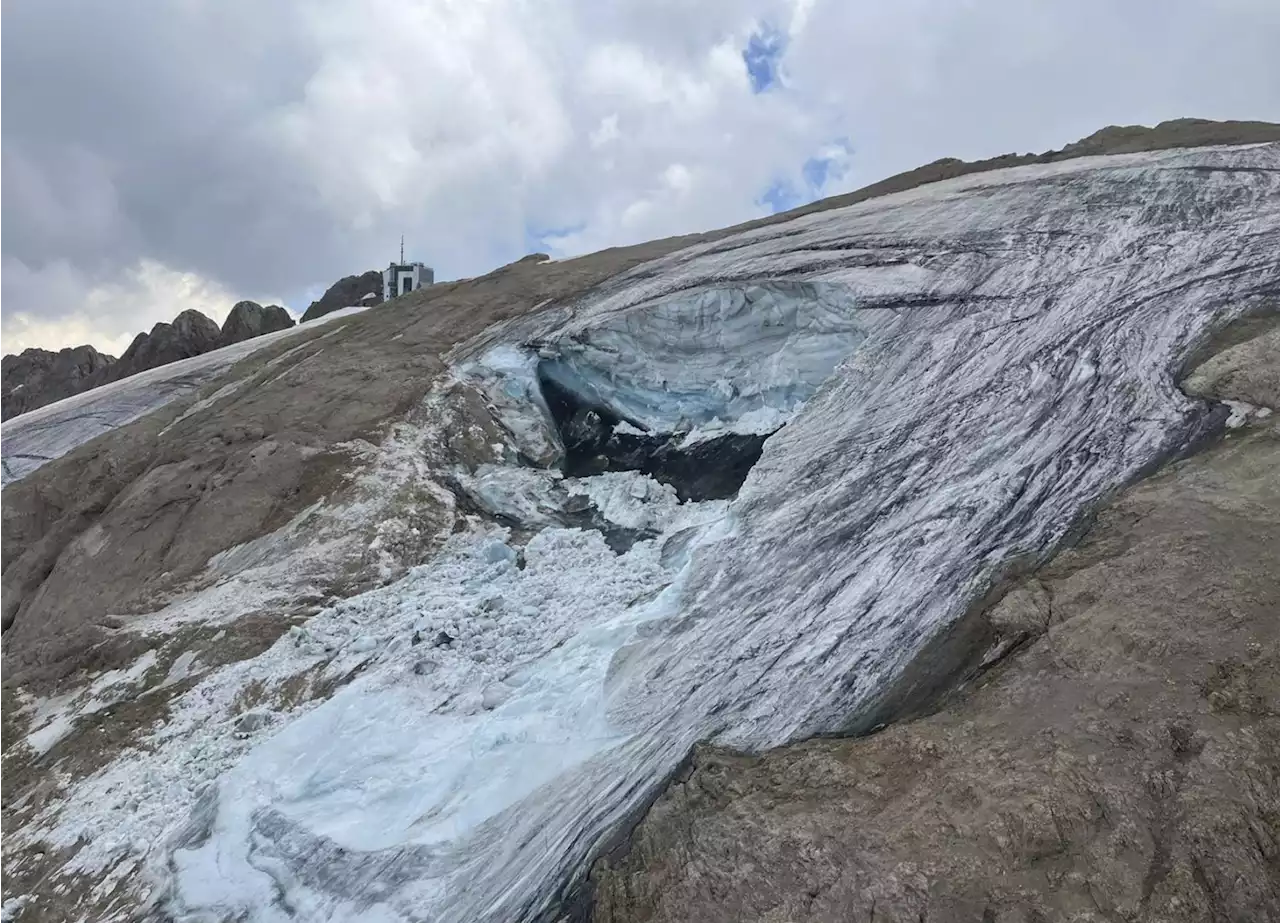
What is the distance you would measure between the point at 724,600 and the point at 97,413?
25885 mm

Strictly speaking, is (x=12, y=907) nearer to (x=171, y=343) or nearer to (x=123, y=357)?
(x=171, y=343)

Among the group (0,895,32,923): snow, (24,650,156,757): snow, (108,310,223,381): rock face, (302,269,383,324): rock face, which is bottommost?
(0,895,32,923): snow

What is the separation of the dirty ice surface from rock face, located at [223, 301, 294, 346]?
32.0 ft

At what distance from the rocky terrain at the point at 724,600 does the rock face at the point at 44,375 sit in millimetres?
30393

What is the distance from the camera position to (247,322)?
4116 cm

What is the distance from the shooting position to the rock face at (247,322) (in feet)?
134

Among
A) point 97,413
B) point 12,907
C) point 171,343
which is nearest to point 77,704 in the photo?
point 12,907

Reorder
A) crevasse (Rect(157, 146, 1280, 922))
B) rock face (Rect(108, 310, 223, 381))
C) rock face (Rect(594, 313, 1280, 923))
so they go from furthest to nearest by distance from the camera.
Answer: rock face (Rect(108, 310, 223, 381))
crevasse (Rect(157, 146, 1280, 922))
rock face (Rect(594, 313, 1280, 923))

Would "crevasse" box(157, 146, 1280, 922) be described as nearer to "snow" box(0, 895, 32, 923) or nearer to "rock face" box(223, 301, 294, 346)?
"snow" box(0, 895, 32, 923)

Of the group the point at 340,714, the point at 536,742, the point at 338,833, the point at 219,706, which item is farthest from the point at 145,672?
the point at 536,742

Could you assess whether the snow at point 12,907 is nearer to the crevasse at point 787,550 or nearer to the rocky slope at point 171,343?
the crevasse at point 787,550

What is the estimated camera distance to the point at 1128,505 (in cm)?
925

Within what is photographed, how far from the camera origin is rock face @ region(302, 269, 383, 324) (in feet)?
173

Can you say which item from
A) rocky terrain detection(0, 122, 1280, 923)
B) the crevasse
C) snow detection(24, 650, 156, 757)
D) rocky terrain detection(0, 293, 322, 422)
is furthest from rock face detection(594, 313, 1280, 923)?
rocky terrain detection(0, 293, 322, 422)
